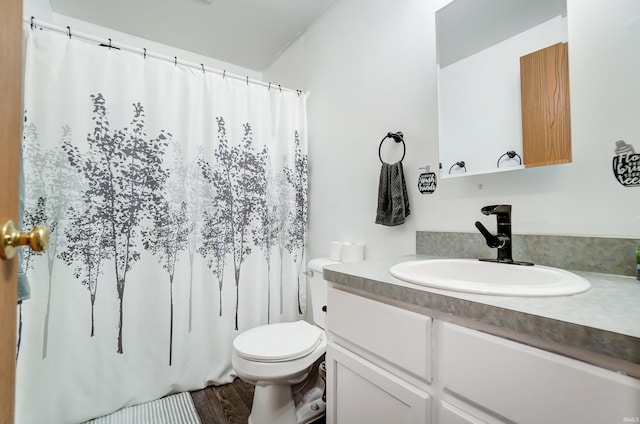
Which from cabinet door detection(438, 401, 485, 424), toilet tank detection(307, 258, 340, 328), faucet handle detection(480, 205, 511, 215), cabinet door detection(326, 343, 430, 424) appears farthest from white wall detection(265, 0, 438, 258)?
cabinet door detection(438, 401, 485, 424)

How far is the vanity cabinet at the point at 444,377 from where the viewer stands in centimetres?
47

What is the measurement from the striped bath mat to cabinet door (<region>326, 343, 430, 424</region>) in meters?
0.91

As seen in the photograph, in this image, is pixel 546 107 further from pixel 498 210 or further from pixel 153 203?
pixel 153 203

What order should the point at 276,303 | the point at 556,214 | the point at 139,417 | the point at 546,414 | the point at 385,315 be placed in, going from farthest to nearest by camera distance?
the point at 276,303, the point at 139,417, the point at 556,214, the point at 385,315, the point at 546,414

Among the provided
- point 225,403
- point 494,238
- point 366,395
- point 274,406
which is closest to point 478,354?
point 366,395

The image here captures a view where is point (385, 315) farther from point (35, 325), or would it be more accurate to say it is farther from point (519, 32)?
point (35, 325)

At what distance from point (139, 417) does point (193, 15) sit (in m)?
2.51

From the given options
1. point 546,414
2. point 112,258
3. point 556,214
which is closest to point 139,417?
point 112,258

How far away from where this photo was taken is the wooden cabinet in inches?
36.0

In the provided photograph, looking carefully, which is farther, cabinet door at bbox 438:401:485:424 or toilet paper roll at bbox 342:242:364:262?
toilet paper roll at bbox 342:242:364:262

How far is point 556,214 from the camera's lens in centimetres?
94

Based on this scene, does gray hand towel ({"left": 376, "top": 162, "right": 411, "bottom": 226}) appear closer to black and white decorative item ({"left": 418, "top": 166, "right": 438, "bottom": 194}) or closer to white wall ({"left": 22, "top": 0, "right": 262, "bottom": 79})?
black and white decorative item ({"left": 418, "top": 166, "right": 438, "bottom": 194})

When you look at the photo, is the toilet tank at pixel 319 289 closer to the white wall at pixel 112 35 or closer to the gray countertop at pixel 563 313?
the gray countertop at pixel 563 313

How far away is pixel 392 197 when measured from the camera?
1.36 metres
